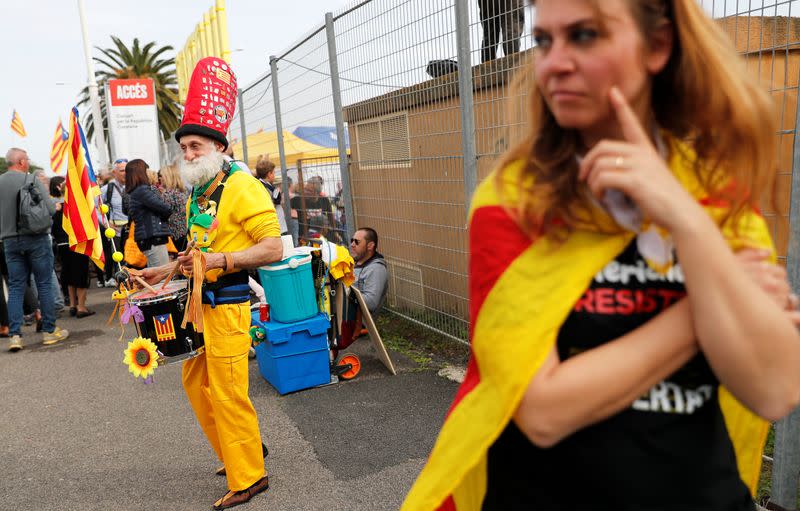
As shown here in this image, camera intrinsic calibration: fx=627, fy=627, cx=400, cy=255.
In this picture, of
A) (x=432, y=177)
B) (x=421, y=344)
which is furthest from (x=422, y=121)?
(x=421, y=344)

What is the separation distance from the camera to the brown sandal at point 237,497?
137 inches

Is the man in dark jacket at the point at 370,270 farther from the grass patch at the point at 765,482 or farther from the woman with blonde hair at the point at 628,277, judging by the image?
the woman with blonde hair at the point at 628,277

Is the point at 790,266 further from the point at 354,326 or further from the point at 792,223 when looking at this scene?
the point at 354,326

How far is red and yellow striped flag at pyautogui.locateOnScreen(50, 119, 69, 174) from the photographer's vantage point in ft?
20.9

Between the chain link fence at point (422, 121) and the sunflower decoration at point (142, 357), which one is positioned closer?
the chain link fence at point (422, 121)

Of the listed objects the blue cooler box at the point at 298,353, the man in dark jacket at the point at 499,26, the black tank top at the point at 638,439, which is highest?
the man in dark jacket at the point at 499,26

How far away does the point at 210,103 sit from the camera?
352cm

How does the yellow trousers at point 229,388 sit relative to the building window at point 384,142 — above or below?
below

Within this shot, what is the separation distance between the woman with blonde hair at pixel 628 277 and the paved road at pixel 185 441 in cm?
254

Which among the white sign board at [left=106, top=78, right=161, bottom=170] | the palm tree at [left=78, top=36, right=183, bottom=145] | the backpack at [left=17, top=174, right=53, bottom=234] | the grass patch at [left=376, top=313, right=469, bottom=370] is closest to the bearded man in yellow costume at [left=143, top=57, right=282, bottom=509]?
the grass patch at [left=376, top=313, right=469, bottom=370]

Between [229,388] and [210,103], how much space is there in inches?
62.3

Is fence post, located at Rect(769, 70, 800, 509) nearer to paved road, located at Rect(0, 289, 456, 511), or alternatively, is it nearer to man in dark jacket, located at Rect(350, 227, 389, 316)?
paved road, located at Rect(0, 289, 456, 511)

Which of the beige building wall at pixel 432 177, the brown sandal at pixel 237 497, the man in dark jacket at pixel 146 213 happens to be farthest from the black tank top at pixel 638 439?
the man in dark jacket at pixel 146 213

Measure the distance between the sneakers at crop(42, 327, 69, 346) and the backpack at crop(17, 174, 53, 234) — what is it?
1275mm
